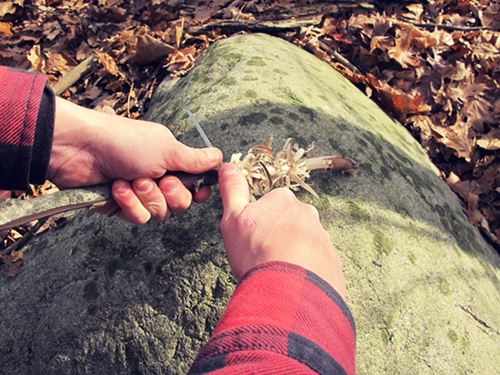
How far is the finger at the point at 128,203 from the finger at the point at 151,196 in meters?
0.02

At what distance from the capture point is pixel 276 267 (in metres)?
1.21

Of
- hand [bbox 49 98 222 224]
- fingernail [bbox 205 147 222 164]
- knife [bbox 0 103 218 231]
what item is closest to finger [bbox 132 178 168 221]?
hand [bbox 49 98 222 224]

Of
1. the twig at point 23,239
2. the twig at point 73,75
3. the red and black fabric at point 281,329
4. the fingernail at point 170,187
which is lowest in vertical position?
the twig at point 23,239

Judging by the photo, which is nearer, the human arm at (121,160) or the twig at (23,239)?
the human arm at (121,160)

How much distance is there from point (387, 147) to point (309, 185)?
881mm

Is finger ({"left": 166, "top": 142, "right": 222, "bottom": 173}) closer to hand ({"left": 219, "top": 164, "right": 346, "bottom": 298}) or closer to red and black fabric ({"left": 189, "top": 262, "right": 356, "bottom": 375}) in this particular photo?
hand ({"left": 219, "top": 164, "right": 346, "bottom": 298})

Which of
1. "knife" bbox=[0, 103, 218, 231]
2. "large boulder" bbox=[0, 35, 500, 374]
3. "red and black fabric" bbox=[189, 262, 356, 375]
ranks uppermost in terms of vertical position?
"red and black fabric" bbox=[189, 262, 356, 375]

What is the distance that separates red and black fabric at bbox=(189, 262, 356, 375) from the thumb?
1.48ft

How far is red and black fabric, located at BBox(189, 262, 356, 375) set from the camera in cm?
93

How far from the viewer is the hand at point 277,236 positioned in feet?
4.30

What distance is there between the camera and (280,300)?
110 centimetres

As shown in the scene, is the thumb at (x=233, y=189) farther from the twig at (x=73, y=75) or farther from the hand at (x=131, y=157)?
the twig at (x=73, y=75)

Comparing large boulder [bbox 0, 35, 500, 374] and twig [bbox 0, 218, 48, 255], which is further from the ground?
large boulder [bbox 0, 35, 500, 374]

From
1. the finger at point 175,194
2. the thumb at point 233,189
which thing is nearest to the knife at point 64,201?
the finger at point 175,194
